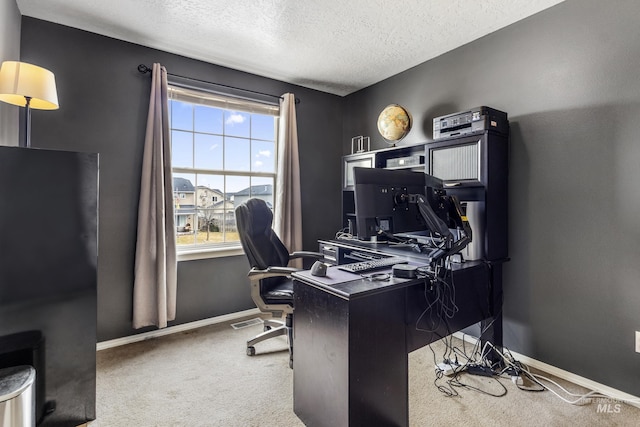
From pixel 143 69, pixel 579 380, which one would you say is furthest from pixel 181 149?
pixel 579 380

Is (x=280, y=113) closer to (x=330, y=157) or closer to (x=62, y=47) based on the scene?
(x=330, y=157)

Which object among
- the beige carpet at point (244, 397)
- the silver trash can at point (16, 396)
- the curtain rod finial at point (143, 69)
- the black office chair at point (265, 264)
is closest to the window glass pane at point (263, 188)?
the black office chair at point (265, 264)

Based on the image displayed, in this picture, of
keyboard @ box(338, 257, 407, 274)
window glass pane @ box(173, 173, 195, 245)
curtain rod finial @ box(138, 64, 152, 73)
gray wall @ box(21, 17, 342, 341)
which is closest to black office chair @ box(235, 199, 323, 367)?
keyboard @ box(338, 257, 407, 274)

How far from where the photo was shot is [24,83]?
1.60m

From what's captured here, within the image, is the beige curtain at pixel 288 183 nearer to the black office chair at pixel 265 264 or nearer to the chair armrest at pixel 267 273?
the black office chair at pixel 265 264

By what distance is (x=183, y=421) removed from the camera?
1683mm

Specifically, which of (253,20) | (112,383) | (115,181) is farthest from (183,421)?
(253,20)

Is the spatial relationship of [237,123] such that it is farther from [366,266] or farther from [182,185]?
[366,266]

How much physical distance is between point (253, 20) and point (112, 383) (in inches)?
107

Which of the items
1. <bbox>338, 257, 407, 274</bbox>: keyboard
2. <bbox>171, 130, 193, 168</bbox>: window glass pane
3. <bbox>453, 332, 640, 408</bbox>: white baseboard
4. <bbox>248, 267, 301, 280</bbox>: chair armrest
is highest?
<bbox>171, 130, 193, 168</bbox>: window glass pane

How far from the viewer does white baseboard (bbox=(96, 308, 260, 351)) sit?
8.37 feet

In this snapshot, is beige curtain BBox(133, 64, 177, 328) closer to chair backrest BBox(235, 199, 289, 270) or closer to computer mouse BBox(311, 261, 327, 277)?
chair backrest BBox(235, 199, 289, 270)

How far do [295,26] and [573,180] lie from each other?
2.26 meters

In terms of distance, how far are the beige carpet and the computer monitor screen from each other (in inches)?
41.8
